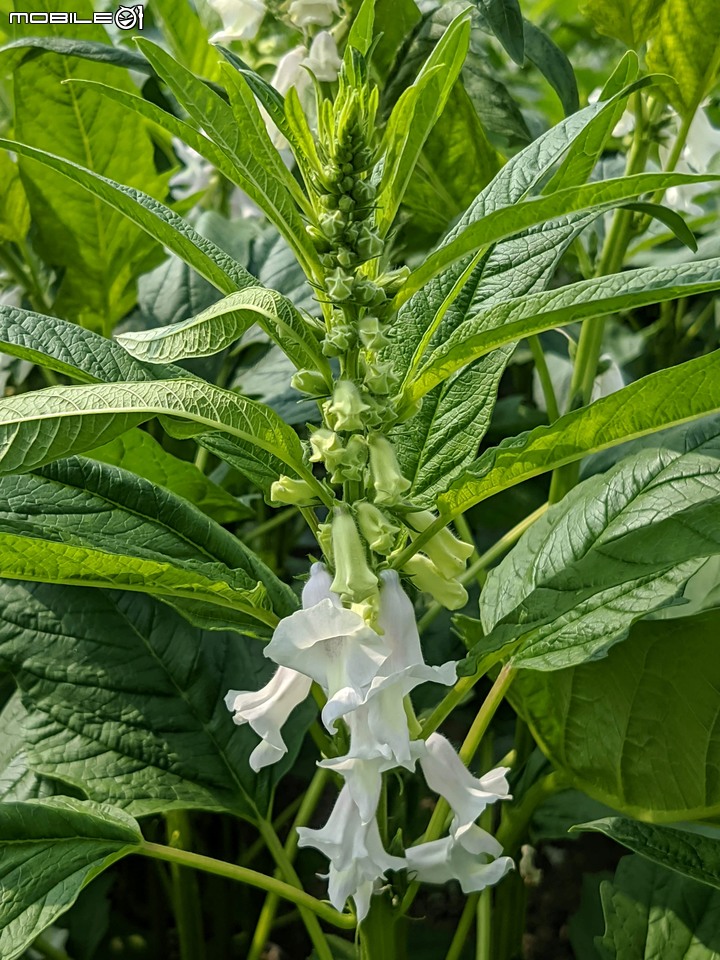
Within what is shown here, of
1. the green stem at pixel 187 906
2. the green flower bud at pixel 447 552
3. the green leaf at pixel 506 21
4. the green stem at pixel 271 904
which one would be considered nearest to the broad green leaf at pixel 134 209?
the green flower bud at pixel 447 552

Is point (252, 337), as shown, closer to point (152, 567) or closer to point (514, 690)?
point (514, 690)

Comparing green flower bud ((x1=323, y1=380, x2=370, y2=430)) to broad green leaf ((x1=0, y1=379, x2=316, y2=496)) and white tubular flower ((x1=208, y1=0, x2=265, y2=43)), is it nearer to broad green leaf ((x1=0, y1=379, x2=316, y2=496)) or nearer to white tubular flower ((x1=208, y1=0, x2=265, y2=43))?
broad green leaf ((x1=0, y1=379, x2=316, y2=496))

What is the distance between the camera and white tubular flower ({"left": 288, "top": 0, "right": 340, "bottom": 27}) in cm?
109

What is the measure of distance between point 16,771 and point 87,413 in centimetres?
52

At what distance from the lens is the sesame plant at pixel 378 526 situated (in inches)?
23.8

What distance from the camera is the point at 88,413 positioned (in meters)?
0.54

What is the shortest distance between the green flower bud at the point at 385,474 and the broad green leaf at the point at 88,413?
9cm

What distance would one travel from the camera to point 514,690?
853mm

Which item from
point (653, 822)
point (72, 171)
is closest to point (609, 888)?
point (653, 822)

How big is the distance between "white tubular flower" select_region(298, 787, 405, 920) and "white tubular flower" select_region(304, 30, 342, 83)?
2.42 ft

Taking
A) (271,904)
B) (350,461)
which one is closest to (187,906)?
(271,904)

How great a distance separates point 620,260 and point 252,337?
518mm

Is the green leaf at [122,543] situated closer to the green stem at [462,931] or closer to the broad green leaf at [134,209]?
the broad green leaf at [134,209]

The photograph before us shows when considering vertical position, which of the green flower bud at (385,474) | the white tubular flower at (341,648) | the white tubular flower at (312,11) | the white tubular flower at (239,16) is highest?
the white tubular flower at (239,16)
